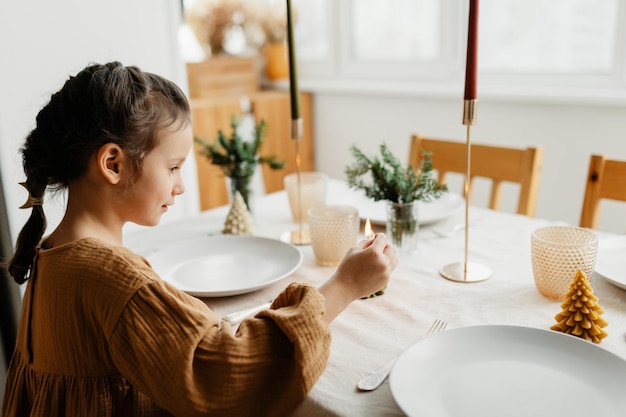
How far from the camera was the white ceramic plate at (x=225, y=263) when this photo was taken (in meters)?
1.08

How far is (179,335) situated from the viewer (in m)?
0.68

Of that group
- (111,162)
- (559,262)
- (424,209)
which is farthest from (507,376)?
(424,209)

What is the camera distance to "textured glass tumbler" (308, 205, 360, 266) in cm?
111

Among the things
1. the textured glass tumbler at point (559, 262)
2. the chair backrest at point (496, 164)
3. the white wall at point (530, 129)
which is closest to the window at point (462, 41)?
the white wall at point (530, 129)

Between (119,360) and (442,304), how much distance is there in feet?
1.71

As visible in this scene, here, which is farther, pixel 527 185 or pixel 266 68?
pixel 266 68

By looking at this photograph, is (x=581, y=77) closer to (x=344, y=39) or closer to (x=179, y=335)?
(x=344, y=39)

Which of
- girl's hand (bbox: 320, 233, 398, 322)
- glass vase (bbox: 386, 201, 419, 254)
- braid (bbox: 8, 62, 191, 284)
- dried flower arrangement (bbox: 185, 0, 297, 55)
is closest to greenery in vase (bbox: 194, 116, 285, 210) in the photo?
glass vase (bbox: 386, 201, 419, 254)

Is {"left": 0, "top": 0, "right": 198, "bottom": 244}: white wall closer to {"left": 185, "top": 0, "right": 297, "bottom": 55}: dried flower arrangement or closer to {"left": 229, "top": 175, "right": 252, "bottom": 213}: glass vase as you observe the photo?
{"left": 229, "top": 175, "right": 252, "bottom": 213}: glass vase

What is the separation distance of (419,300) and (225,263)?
42cm

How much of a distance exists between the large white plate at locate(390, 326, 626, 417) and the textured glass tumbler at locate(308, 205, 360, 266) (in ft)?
1.23

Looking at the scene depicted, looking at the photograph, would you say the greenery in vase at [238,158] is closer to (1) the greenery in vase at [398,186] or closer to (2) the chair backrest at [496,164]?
(1) the greenery in vase at [398,186]

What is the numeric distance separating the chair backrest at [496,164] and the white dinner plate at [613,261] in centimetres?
42

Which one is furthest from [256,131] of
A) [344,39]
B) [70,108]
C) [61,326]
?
[344,39]
